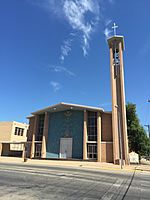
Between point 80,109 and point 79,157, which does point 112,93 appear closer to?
point 80,109

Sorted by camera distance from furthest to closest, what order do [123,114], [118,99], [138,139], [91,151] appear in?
[138,139] → [118,99] → [91,151] → [123,114]

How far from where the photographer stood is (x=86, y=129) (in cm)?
3469

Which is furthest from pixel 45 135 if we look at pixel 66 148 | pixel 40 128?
pixel 66 148

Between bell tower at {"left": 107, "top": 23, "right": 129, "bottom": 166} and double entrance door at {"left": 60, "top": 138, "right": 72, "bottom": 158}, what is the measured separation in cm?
858

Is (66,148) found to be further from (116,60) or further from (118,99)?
(116,60)

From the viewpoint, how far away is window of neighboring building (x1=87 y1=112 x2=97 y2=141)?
34594 millimetres

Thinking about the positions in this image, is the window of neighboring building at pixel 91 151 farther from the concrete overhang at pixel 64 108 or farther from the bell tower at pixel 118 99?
the concrete overhang at pixel 64 108

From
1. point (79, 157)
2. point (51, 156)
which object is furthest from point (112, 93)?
point (51, 156)

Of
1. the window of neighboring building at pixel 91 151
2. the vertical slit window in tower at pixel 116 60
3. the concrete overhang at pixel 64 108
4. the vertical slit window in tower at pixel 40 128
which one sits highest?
the vertical slit window in tower at pixel 116 60

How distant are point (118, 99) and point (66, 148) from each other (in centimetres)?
1329

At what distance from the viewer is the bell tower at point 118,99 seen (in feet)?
104

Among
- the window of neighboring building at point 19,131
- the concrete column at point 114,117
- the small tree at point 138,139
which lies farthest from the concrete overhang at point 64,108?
the window of neighboring building at point 19,131

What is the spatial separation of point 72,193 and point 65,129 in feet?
97.1

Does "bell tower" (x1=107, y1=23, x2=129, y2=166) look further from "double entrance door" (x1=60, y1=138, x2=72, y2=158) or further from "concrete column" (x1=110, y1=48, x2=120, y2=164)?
"double entrance door" (x1=60, y1=138, x2=72, y2=158)
